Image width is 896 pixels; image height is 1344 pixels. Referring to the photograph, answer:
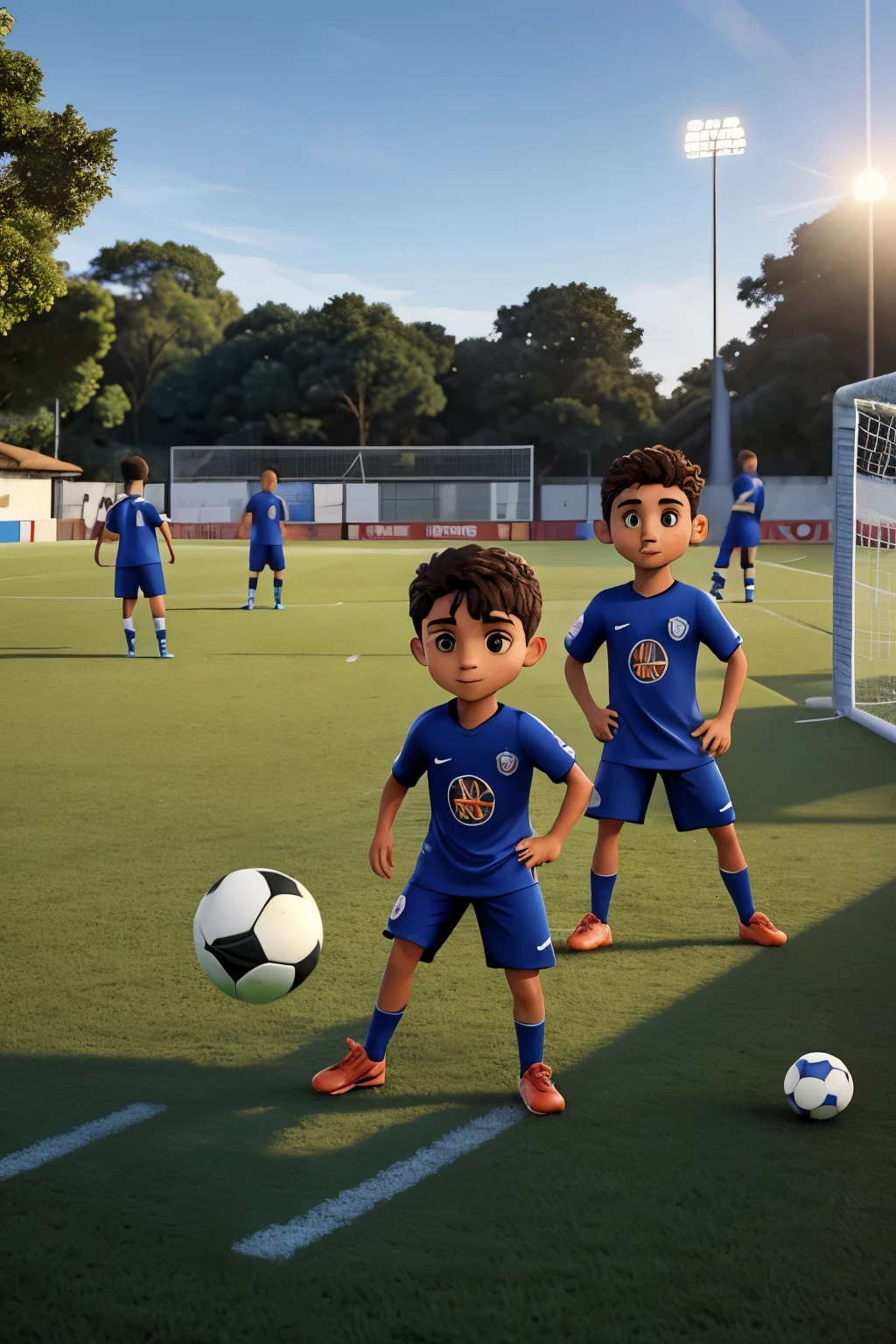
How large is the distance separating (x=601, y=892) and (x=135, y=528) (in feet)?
29.8

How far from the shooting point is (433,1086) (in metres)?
3.73

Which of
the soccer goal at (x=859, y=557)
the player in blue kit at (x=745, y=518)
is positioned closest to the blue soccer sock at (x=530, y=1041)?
the soccer goal at (x=859, y=557)

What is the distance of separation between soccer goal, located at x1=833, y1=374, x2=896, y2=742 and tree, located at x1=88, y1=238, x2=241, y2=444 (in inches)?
2579

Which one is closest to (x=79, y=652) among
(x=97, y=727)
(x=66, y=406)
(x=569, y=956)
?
(x=97, y=727)

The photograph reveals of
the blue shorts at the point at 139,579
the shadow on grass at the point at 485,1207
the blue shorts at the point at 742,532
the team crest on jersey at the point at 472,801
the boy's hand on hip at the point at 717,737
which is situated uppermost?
the blue shorts at the point at 742,532

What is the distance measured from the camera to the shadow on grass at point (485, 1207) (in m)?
2.64

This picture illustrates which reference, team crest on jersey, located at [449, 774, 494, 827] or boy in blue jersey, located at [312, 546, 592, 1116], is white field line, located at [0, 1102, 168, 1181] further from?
team crest on jersey, located at [449, 774, 494, 827]

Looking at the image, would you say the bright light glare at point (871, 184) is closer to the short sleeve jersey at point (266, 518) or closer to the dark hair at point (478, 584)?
the short sleeve jersey at point (266, 518)

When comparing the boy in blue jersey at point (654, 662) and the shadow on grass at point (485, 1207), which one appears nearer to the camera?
the shadow on grass at point (485, 1207)

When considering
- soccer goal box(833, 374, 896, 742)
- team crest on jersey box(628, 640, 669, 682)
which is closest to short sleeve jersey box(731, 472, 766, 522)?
soccer goal box(833, 374, 896, 742)

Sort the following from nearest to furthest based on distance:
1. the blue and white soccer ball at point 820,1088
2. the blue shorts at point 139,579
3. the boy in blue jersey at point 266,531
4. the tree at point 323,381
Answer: the blue and white soccer ball at point 820,1088 → the blue shorts at point 139,579 → the boy in blue jersey at point 266,531 → the tree at point 323,381

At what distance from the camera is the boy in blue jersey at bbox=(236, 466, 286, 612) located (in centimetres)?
1834

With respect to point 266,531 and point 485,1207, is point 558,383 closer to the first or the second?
point 266,531

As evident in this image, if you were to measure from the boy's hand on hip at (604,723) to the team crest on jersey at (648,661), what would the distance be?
0.54ft
